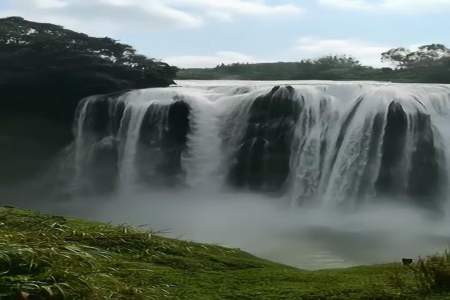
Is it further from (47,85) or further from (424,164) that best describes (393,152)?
(47,85)

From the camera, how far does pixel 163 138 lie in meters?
22.1

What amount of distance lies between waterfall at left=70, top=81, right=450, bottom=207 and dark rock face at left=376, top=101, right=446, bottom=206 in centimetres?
3

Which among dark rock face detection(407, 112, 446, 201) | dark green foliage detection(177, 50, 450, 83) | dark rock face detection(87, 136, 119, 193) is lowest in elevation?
dark rock face detection(87, 136, 119, 193)

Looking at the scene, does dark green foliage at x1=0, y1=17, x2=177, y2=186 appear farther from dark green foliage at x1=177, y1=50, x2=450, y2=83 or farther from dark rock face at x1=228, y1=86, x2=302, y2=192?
dark green foliage at x1=177, y1=50, x2=450, y2=83

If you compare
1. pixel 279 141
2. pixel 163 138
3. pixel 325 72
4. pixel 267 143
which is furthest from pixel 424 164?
pixel 325 72

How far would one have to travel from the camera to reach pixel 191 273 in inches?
197

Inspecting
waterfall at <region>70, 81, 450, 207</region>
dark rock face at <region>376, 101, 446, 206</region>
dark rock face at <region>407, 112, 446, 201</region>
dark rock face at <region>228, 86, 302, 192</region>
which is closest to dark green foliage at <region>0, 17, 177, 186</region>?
waterfall at <region>70, 81, 450, 207</region>

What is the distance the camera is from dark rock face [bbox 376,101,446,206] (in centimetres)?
1844

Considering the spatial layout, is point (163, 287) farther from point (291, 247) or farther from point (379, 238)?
point (379, 238)

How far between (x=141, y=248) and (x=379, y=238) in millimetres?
9371

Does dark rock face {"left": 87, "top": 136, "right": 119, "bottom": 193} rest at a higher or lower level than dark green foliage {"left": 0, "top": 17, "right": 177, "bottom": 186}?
lower

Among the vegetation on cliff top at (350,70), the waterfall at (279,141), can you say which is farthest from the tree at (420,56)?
the waterfall at (279,141)

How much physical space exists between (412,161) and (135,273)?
15.4 m

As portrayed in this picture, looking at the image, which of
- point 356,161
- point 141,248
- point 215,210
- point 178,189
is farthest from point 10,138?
point 141,248
